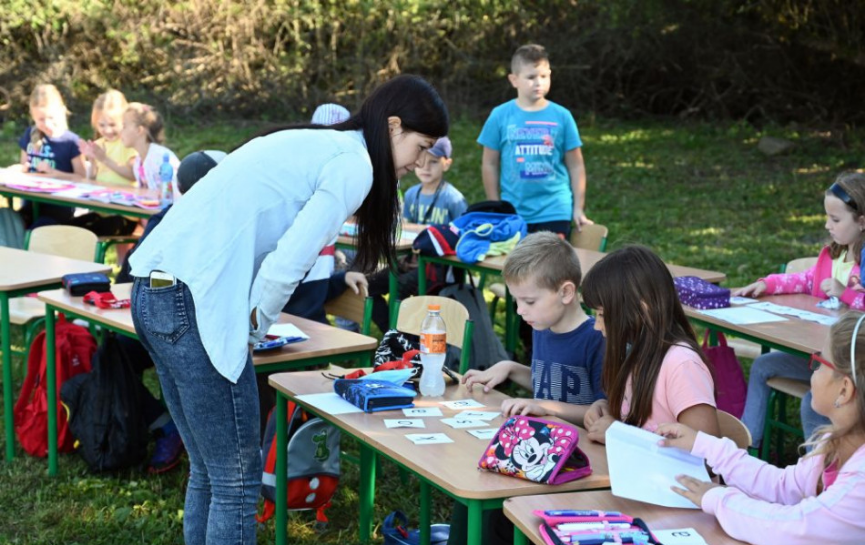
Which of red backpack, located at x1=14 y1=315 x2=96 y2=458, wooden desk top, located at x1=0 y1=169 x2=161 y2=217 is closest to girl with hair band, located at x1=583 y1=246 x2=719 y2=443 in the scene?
red backpack, located at x1=14 y1=315 x2=96 y2=458

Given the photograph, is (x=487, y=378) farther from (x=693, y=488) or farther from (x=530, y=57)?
(x=530, y=57)

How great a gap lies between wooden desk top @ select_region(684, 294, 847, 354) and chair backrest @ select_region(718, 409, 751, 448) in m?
0.94

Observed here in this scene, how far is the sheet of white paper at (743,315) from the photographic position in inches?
157

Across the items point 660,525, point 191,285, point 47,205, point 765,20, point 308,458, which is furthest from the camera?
point 765,20

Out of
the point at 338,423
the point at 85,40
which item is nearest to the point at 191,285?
the point at 338,423

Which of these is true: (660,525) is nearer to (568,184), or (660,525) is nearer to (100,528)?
(100,528)

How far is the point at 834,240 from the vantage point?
4246mm

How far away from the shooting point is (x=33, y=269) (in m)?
4.71

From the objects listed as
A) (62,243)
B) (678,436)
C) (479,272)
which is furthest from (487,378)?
(62,243)

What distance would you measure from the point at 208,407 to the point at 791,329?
229 cm

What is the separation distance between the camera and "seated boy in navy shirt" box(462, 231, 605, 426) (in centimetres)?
312

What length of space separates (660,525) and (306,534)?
1913 mm

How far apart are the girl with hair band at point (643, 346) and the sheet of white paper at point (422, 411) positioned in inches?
18.2

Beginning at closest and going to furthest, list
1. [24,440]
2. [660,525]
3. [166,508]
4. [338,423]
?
[660,525] < [338,423] < [166,508] < [24,440]
